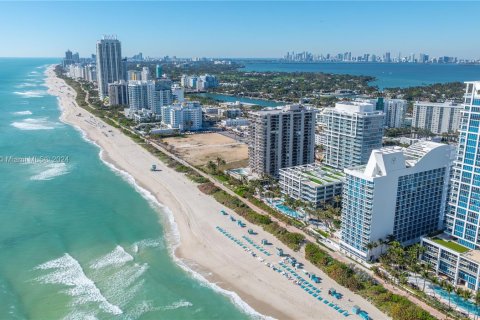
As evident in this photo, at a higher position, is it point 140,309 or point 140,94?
point 140,94

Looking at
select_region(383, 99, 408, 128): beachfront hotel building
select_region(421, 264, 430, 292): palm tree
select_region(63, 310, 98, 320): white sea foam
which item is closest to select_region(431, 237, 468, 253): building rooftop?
select_region(421, 264, 430, 292): palm tree

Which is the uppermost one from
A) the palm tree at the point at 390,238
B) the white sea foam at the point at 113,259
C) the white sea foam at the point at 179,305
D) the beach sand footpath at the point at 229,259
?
the palm tree at the point at 390,238

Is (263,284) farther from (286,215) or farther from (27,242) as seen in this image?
(27,242)

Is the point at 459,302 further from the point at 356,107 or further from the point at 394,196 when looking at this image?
the point at 356,107

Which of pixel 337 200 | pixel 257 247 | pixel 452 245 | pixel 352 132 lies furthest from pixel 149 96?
pixel 452 245

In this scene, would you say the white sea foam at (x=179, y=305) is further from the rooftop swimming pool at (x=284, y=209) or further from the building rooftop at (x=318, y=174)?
the building rooftop at (x=318, y=174)

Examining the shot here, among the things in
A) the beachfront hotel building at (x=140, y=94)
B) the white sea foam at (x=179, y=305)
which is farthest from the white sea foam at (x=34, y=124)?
the white sea foam at (x=179, y=305)
